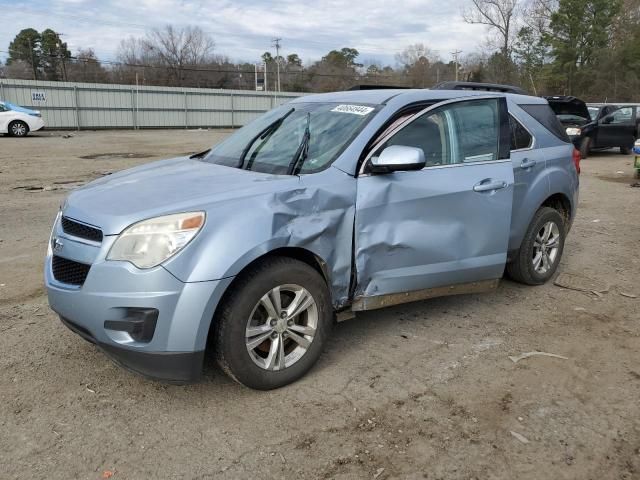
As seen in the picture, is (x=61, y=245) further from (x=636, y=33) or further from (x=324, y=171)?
(x=636, y=33)

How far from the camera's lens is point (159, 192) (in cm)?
325

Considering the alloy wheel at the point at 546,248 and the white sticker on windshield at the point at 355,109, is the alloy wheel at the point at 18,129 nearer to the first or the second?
the white sticker on windshield at the point at 355,109

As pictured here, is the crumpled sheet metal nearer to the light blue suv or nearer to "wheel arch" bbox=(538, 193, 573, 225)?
the light blue suv

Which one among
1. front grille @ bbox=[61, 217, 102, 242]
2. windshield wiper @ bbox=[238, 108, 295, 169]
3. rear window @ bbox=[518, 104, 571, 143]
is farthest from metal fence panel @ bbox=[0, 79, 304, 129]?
front grille @ bbox=[61, 217, 102, 242]

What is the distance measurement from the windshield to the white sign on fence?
1170 inches

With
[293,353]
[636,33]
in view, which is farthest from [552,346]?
[636,33]

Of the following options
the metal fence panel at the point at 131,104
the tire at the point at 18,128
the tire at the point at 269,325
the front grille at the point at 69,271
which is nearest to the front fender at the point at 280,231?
the tire at the point at 269,325

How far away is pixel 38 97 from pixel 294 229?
31395 mm

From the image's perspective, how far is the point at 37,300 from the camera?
4.62 m

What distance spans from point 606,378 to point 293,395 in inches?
78.5

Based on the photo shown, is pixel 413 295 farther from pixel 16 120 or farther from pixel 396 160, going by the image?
pixel 16 120

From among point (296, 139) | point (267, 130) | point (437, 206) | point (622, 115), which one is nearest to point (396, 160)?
point (437, 206)

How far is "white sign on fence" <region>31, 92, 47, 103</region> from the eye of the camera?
29.7 m

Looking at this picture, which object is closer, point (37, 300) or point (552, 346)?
point (552, 346)
